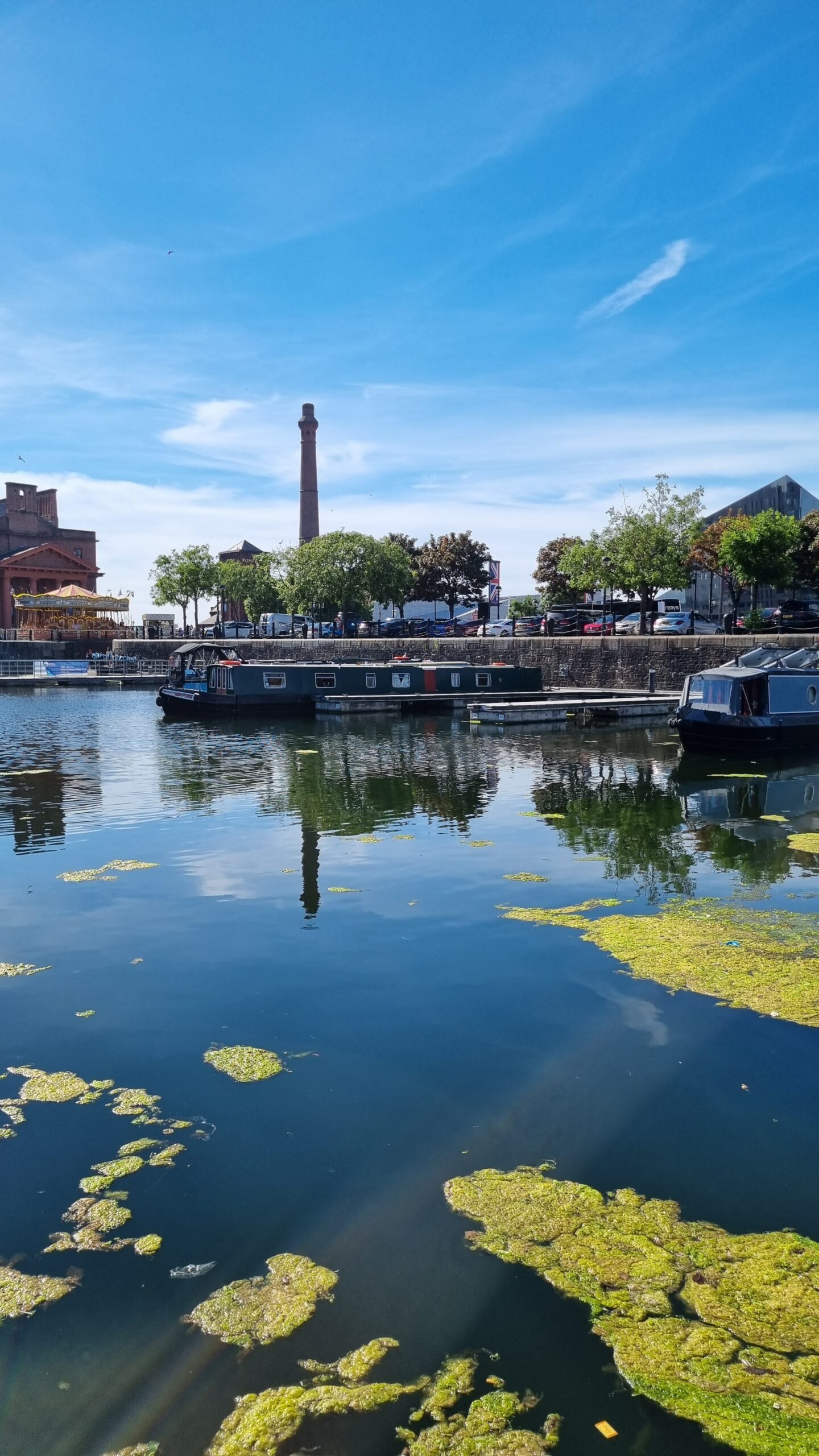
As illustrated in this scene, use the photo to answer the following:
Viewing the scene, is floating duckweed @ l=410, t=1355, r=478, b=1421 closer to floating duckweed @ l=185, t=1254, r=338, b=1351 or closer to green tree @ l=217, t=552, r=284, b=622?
floating duckweed @ l=185, t=1254, r=338, b=1351

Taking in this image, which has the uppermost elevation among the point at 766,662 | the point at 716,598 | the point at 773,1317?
the point at 716,598

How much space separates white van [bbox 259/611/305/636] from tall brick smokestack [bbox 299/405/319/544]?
1503cm

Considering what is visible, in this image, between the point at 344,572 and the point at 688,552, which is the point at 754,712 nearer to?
the point at 688,552

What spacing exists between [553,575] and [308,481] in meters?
24.5

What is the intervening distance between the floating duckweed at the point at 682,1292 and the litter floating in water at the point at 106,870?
872 cm

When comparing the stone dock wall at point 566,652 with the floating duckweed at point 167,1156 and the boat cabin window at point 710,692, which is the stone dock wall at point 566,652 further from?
the floating duckweed at point 167,1156

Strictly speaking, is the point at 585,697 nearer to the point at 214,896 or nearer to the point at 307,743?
the point at 307,743

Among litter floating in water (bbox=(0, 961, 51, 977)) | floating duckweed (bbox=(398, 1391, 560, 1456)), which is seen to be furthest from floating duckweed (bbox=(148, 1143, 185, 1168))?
litter floating in water (bbox=(0, 961, 51, 977))

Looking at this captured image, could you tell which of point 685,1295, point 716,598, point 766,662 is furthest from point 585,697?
point 685,1295

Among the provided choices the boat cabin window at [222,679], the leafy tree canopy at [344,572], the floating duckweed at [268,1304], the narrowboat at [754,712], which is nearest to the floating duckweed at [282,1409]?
the floating duckweed at [268,1304]

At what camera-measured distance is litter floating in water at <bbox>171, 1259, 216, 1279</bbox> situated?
4.69 metres

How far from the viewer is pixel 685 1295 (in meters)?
4.43

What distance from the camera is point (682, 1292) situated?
4457 millimetres

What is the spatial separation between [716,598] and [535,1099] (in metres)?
57.5
